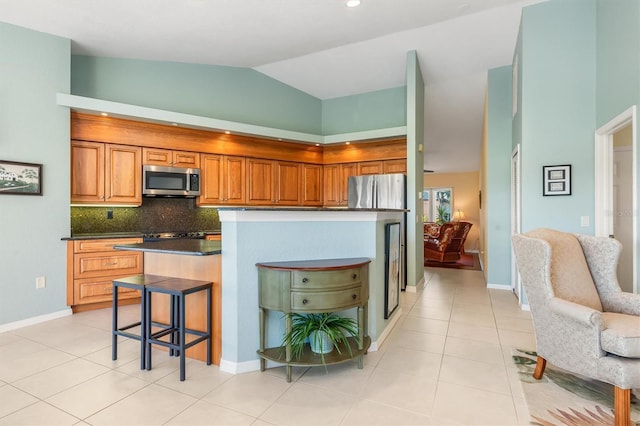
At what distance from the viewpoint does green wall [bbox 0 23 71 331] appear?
334 cm

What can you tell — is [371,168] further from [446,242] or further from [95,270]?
[95,270]

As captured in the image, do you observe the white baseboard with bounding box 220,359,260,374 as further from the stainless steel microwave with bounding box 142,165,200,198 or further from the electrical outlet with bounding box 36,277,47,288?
the stainless steel microwave with bounding box 142,165,200,198

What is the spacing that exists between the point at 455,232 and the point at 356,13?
5591mm

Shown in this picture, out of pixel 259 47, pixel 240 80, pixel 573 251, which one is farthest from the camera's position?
pixel 240 80

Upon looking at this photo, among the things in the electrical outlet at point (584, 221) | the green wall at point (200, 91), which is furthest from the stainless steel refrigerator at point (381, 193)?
the electrical outlet at point (584, 221)

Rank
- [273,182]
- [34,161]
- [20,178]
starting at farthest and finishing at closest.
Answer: [273,182], [34,161], [20,178]

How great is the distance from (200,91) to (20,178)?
2.48 m

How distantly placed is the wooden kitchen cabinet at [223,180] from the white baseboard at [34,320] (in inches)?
82.0

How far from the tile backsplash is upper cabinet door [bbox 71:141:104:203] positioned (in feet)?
1.01

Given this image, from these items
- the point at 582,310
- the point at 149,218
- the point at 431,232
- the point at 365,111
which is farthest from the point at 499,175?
the point at 149,218

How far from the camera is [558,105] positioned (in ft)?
12.3

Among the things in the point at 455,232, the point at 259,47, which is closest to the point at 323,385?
the point at 259,47

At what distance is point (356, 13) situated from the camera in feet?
12.0

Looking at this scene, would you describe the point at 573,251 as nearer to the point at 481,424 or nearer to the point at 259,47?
the point at 481,424
